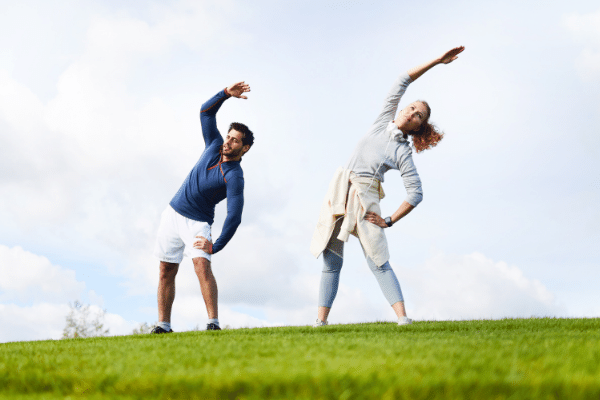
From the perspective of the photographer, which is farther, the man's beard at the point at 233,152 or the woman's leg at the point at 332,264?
the man's beard at the point at 233,152

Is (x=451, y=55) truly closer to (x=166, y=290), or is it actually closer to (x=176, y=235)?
(x=176, y=235)

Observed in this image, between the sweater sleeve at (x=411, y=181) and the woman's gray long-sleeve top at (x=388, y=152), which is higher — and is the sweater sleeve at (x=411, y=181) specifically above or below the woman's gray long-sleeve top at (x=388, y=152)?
below

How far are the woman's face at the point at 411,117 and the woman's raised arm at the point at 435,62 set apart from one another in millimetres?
305

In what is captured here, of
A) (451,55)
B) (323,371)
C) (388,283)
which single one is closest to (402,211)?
(388,283)

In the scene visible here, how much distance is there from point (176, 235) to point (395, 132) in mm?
2960

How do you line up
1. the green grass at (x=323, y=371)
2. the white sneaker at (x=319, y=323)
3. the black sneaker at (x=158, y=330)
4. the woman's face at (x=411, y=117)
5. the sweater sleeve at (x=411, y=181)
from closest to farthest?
the green grass at (x=323, y=371), the sweater sleeve at (x=411, y=181), the woman's face at (x=411, y=117), the white sneaker at (x=319, y=323), the black sneaker at (x=158, y=330)

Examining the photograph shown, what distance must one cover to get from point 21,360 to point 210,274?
252 centimetres

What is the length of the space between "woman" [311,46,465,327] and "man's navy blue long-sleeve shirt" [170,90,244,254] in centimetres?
114

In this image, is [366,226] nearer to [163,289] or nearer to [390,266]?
[390,266]

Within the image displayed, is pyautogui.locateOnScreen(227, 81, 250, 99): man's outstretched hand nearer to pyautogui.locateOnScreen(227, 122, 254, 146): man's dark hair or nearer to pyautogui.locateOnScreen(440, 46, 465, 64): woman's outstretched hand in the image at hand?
pyautogui.locateOnScreen(227, 122, 254, 146): man's dark hair

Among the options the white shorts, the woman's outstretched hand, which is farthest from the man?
the woman's outstretched hand

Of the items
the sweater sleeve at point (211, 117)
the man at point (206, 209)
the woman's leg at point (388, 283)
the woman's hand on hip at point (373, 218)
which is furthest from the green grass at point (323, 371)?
the sweater sleeve at point (211, 117)

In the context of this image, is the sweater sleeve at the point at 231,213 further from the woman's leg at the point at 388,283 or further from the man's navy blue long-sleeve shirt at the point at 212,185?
the woman's leg at the point at 388,283

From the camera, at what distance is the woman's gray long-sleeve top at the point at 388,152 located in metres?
5.13
